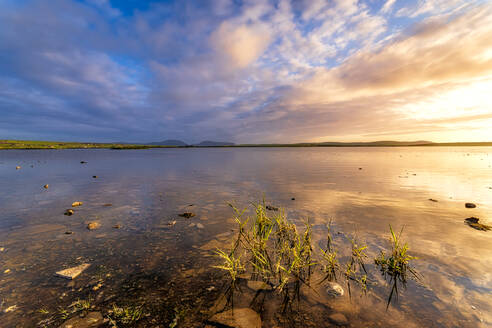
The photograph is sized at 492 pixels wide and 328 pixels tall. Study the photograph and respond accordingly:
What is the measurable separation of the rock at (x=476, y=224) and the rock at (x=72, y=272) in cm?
1729

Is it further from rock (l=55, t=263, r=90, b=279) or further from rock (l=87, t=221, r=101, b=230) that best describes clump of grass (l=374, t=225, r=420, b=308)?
rock (l=87, t=221, r=101, b=230)

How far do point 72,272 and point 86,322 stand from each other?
254 centimetres

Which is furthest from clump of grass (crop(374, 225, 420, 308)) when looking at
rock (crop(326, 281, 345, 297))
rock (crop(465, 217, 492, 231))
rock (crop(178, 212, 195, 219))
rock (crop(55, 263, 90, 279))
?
rock (crop(55, 263, 90, 279))

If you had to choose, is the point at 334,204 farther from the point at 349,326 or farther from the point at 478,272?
the point at 349,326

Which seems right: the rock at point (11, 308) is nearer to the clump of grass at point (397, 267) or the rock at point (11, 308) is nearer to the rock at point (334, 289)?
the rock at point (334, 289)

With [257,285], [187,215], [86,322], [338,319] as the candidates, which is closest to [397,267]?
[338,319]

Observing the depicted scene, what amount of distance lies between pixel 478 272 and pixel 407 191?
13150 mm

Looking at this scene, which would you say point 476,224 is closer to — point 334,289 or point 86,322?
point 334,289

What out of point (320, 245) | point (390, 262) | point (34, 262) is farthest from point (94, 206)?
point (390, 262)

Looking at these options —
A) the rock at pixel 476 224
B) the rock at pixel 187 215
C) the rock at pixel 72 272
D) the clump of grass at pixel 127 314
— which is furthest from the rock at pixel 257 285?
the rock at pixel 476 224

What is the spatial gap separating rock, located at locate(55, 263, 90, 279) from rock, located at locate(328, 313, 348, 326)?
758 cm

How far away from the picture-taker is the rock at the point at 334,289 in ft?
17.7

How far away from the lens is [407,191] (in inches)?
682

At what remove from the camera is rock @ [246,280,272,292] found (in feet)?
18.4
